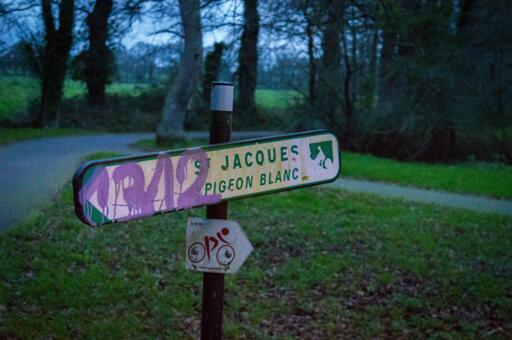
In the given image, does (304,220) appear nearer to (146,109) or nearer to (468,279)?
(468,279)

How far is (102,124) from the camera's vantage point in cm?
2858

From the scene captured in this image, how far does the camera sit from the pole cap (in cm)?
281

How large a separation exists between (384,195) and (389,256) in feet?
15.2

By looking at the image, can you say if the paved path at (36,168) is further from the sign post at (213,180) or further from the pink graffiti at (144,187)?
the pink graffiti at (144,187)

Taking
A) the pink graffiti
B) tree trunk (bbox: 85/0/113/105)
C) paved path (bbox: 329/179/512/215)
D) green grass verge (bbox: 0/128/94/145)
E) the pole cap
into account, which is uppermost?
tree trunk (bbox: 85/0/113/105)

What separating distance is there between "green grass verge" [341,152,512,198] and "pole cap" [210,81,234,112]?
35.9 feet

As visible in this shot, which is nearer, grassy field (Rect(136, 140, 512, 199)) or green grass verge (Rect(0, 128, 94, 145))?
grassy field (Rect(136, 140, 512, 199))

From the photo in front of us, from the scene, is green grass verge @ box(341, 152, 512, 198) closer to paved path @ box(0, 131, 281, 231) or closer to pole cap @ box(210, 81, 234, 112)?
paved path @ box(0, 131, 281, 231)

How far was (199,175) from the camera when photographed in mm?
2715

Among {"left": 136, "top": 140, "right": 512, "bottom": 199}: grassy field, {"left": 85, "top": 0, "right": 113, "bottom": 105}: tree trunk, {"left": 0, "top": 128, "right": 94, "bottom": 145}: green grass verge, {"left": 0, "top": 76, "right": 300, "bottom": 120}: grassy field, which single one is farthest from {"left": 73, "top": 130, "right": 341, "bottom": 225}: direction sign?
{"left": 0, "top": 76, "right": 300, "bottom": 120}: grassy field

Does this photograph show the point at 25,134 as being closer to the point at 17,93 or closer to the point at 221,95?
the point at 17,93

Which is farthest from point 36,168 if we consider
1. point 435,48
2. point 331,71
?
point 435,48

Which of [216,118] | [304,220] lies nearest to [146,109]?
[304,220]

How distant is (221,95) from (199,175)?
371 mm
